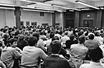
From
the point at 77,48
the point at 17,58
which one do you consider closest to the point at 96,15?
the point at 77,48

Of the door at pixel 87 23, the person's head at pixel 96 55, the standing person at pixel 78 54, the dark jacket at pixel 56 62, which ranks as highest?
the door at pixel 87 23

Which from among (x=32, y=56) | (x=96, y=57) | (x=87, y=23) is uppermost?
(x=87, y=23)

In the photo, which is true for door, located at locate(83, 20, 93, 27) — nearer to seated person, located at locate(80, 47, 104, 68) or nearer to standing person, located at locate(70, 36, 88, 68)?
standing person, located at locate(70, 36, 88, 68)

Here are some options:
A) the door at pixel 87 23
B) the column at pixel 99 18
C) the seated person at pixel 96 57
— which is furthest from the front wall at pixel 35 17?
the seated person at pixel 96 57

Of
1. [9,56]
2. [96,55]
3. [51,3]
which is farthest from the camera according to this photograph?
[51,3]

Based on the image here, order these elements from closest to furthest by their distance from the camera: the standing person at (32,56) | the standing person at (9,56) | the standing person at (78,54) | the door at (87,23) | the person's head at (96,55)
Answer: the person's head at (96,55)
the standing person at (32,56)
the standing person at (9,56)
the standing person at (78,54)
the door at (87,23)

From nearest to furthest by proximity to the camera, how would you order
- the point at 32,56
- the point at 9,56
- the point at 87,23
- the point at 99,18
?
the point at 32,56, the point at 9,56, the point at 99,18, the point at 87,23

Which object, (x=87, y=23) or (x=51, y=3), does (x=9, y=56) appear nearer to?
(x=51, y=3)

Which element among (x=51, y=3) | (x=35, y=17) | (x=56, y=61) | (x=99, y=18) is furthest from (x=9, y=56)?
(x=35, y=17)

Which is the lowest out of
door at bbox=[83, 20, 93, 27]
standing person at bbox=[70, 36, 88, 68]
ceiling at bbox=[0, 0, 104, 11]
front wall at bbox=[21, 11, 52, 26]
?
standing person at bbox=[70, 36, 88, 68]

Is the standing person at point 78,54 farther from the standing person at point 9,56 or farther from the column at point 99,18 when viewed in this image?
the column at point 99,18

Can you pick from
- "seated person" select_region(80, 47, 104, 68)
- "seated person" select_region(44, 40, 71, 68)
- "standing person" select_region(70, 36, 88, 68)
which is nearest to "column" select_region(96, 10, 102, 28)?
"standing person" select_region(70, 36, 88, 68)

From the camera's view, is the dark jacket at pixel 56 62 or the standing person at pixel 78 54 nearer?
the dark jacket at pixel 56 62

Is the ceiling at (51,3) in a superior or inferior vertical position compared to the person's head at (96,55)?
superior
